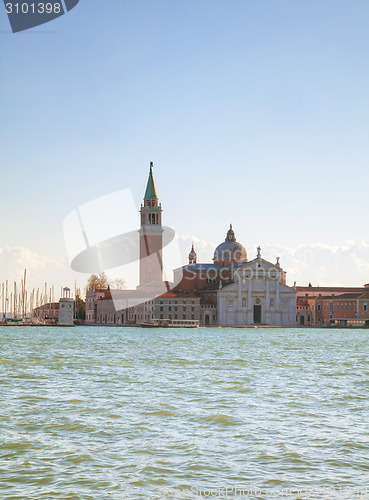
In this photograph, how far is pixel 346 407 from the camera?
12.8 m

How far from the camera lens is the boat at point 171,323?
3175 inches

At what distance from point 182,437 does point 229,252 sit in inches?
3365

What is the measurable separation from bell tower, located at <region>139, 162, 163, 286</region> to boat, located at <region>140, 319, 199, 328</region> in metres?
8.22

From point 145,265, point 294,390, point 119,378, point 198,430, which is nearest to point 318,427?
point 198,430

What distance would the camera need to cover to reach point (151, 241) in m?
93.5

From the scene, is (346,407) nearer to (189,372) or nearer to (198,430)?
(198,430)

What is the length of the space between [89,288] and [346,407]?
291ft

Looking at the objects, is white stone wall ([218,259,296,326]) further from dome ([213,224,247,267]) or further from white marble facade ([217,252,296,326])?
dome ([213,224,247,267])

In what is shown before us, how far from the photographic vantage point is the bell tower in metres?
92.4

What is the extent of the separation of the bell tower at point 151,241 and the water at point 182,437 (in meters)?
74.1

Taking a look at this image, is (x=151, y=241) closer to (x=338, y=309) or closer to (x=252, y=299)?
(x=252, y=299)

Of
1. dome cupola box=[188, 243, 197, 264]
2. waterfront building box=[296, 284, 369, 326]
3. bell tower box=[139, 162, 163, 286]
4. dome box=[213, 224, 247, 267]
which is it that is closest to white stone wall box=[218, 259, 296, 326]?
waterfront building box=[296, 284, 369, 326]

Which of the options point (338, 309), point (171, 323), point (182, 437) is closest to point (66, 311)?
point (171, 323)

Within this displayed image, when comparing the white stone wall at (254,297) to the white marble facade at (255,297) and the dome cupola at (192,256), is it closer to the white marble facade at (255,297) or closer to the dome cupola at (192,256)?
the white marble facade at (255,297)
